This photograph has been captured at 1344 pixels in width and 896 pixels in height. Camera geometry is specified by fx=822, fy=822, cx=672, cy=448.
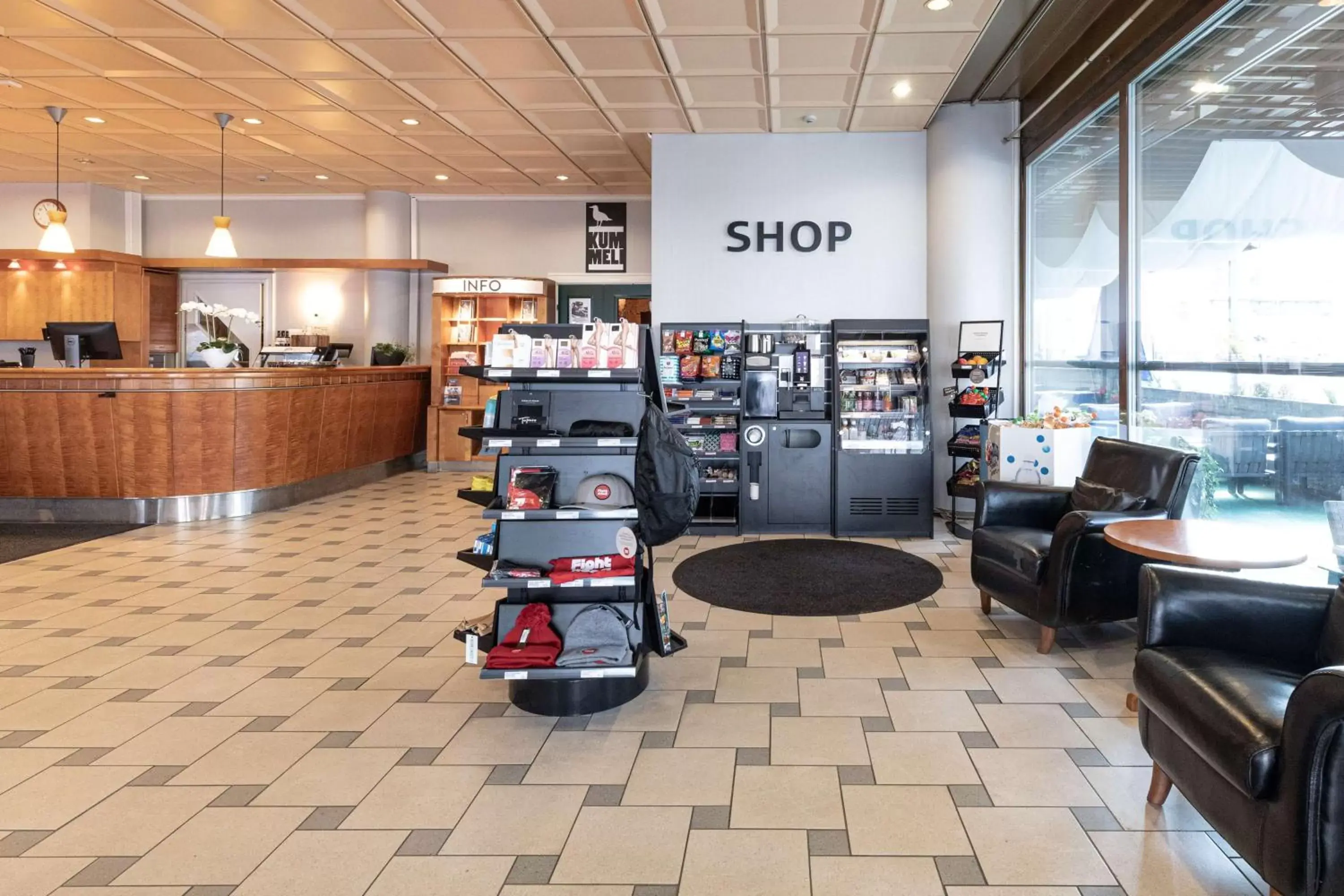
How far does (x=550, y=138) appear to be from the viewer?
7684 mm

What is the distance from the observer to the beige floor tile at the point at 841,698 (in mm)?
3211

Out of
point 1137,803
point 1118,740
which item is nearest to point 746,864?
point 1137,803

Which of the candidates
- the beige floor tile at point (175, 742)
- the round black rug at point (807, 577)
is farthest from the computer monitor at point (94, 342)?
the beige floor tile at point (175, 742)

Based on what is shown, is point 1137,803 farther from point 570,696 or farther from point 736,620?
point 736,620

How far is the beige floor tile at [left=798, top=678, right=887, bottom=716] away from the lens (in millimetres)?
3211

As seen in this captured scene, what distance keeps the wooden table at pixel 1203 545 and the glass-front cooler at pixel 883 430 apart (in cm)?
302

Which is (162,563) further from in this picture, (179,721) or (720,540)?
(720,540)

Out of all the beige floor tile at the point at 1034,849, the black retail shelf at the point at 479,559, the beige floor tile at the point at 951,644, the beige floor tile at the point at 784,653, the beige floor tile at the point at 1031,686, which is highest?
the black retail shelf at the point at 479,559

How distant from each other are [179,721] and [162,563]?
290 cm

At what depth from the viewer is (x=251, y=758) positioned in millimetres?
2807

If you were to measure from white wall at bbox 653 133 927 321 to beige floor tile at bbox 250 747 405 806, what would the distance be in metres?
4.94

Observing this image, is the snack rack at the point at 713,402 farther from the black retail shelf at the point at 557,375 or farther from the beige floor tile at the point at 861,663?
the black retail shelf at the point at 557,375

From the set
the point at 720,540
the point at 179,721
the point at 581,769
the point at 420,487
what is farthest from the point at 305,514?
the point at 581,769

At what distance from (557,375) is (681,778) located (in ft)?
4.97
